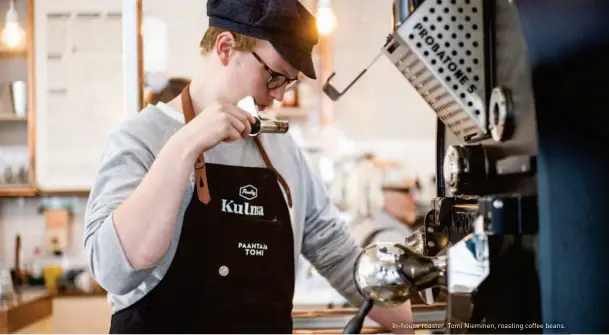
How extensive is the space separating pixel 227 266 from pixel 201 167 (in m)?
0.22

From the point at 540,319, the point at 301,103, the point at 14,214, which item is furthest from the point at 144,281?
the point at 14,214

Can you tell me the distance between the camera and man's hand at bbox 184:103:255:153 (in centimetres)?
114

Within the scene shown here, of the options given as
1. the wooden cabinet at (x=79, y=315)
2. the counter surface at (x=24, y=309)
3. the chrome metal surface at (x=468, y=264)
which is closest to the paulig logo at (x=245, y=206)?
the chrome metal surface at (x=468, y=264)

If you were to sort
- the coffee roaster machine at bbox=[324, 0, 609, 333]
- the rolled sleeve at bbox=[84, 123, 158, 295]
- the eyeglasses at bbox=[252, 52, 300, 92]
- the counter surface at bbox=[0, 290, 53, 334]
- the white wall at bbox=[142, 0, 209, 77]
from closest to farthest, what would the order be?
1. the coffee roaster machine at bbox=[324, 0, 609, 333]
2. the rolled sleeve at bbox=[84, 123, 158, 295]
3. the eyeglasses at bbox=[252, 52, 300, 92]
4. the counter surface at bbox=[0, 290, 53, 334]
5. the white wall at bbox=[142, 0, 209, 77]

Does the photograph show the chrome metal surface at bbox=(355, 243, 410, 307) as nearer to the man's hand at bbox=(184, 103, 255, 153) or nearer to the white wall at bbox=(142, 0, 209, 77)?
the man's hand at bbox=(184, 103, 255, 153)

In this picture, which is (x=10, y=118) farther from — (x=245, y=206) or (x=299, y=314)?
(x=245, y=206)

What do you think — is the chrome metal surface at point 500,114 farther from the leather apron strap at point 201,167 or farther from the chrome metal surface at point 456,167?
the leather apron strap at point 201,167

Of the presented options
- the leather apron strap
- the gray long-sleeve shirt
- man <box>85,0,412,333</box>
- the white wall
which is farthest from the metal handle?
the white wall

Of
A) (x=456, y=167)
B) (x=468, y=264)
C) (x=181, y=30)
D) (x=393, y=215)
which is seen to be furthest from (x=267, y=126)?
(x=181, y=30)

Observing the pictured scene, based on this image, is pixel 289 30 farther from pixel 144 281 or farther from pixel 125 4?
pixel 144 281

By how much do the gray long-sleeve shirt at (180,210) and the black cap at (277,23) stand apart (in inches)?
9.8

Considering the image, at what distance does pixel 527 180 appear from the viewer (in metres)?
0.84

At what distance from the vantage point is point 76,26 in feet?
12.7

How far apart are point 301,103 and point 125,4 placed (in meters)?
2.26
